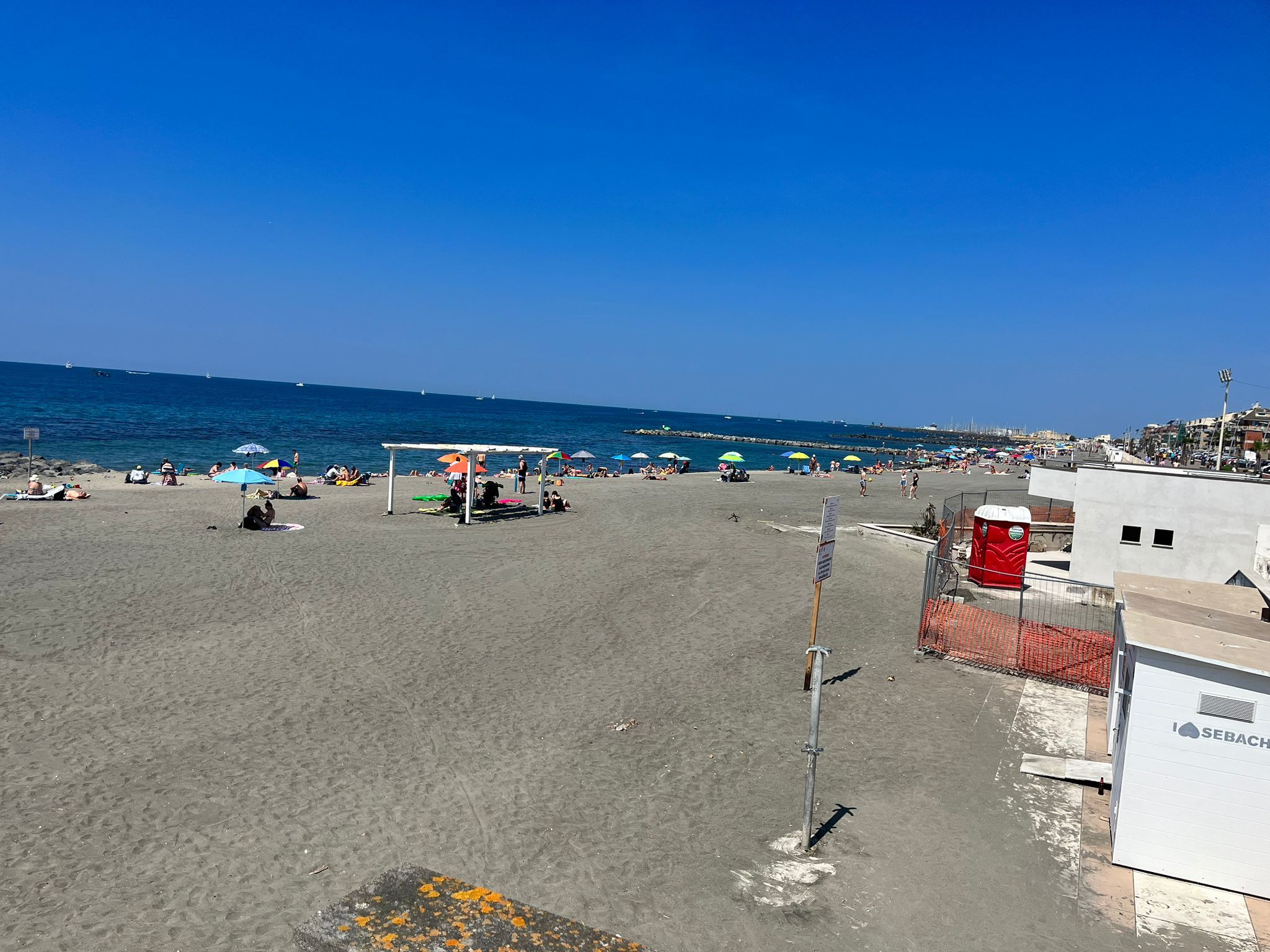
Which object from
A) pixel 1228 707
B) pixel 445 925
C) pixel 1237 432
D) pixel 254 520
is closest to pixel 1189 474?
pixel 1228 707

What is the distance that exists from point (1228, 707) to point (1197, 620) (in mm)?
1413

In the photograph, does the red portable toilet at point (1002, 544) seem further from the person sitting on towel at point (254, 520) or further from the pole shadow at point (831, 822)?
the person sitting on towel at point (254, 520)

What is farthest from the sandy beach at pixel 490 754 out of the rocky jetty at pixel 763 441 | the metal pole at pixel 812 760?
the rocky jetty at pixel 763 441

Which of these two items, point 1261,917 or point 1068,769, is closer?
point 1261,917

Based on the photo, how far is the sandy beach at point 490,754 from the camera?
573cm

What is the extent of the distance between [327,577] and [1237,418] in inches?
5217

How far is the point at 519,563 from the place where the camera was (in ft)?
58.0

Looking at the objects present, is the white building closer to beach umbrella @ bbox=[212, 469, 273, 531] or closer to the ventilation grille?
the ventilation grille

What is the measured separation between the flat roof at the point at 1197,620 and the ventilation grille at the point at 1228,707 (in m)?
0.31

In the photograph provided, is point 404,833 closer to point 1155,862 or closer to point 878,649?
point 1155,862

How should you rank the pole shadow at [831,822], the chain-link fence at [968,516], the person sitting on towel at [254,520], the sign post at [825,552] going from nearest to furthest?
the pole shadow at [831,822], the sign post at [825,552], the chain-link fence at [968,516], the person sitting on towel at [254,520]

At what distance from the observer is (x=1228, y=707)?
241 inches

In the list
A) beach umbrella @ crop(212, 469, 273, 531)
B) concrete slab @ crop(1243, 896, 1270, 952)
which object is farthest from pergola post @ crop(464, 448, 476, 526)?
concrete slab @ crop(1243, 896, 1270, 952)

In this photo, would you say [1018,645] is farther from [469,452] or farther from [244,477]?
[244,477]
